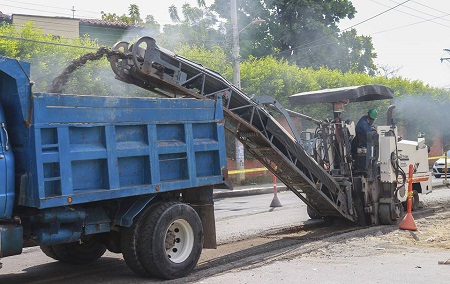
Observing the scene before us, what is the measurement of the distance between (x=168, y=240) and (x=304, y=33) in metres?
37.7

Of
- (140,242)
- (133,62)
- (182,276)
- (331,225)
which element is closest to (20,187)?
(140,242)

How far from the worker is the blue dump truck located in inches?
172

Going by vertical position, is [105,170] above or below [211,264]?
above

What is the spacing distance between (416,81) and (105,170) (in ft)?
103

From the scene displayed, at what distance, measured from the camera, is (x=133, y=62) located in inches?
356

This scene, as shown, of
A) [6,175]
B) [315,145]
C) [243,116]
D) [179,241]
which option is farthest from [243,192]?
[6,175]

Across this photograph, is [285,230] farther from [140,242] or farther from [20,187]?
[20,187]

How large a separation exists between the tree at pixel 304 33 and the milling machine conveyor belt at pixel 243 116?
3173cm

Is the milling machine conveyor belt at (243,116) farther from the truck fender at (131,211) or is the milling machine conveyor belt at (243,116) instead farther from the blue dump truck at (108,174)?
the truck fender at (131,211)

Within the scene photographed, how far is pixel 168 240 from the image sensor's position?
7.97m

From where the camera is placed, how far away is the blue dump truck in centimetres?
672

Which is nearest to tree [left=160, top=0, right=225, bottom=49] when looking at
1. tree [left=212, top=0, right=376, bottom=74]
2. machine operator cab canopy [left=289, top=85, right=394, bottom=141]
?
tree [left=212, top=0, right=376, bottom=74]

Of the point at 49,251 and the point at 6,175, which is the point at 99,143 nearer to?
the point at 6,175

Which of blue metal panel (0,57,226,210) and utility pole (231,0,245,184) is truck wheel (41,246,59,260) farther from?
utility pole (231,0,245,184)
